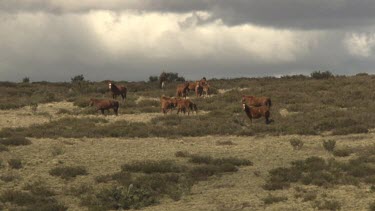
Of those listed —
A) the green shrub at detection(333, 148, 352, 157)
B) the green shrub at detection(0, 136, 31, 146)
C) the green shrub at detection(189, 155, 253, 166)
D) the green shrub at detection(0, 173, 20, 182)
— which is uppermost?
the green shrub at detection(0, 136, 31, 146)

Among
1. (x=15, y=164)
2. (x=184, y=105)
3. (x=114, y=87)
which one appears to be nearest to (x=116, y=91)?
(x=114, y=87)

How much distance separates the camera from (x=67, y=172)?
17469mm

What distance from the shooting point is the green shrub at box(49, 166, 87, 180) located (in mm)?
17314

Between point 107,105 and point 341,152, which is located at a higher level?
point 107,105

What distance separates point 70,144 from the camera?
2247cm

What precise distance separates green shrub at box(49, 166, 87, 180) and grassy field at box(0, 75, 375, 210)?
0.03 m

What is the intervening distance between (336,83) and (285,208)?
112ft

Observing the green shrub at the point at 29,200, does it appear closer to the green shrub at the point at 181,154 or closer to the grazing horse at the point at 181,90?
the green shrub at the point at 181,154

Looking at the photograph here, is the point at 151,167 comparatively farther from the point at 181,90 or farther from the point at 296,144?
the point at 181,90

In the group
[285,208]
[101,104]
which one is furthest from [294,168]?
[101,104]

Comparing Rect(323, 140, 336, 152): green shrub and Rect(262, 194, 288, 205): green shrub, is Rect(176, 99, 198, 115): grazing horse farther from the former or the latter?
Rect(262, 194, 288, 205): green shrub

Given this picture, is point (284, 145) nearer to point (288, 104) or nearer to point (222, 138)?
point (222, 138)

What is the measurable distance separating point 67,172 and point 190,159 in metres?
4.10

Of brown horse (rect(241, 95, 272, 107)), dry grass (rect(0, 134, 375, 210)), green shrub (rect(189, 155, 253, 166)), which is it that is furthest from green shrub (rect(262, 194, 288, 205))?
brown horse (rect(241, 95, 272, 107))
